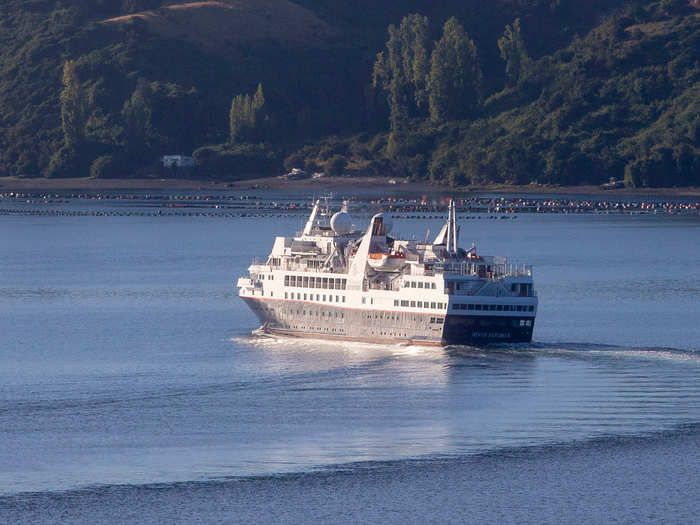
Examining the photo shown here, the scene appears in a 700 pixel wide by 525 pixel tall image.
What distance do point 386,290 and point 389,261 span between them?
2.13 m

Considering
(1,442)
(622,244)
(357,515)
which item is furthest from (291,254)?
(622,244)

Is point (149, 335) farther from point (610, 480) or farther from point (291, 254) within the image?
point (610, 480)

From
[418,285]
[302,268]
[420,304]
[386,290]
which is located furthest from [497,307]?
[302,268]

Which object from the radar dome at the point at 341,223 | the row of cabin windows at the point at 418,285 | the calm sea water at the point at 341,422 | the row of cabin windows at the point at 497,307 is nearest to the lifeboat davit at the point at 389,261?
the row of cabin windows at the point at 418,285

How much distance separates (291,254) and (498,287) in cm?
1679

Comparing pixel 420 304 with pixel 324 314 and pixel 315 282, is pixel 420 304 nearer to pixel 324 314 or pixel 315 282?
pixel 324 314

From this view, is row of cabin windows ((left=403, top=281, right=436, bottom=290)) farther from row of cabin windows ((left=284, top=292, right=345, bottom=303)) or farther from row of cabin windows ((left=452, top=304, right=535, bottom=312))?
row of cabin windows ((left=284, top=292, right=345, bottom=303))

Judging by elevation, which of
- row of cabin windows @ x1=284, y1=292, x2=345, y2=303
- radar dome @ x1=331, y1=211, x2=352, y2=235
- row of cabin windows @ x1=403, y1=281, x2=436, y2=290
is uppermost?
radar dome @ x1=331, y1=211, x2=352, y2=235

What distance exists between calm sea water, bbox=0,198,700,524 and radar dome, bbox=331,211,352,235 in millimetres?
9052

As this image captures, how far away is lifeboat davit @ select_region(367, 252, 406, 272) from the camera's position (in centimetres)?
10431

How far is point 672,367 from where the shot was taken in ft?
312

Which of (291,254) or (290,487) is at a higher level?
(291,254)

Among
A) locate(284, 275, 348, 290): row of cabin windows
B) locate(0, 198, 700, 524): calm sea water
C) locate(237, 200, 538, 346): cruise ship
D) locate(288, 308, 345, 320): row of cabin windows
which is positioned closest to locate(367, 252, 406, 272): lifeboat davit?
locate(237, 200, 538, 346): cruise ship

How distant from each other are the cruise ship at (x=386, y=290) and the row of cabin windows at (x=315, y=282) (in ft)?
0.21
